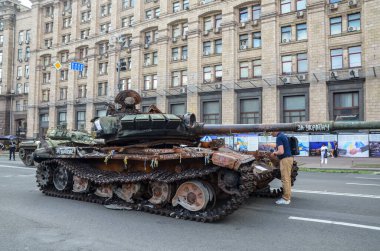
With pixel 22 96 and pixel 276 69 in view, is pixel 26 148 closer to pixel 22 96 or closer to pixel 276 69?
pixel 276 69

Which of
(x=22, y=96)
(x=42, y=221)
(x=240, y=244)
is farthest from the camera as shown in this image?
(x=22, y=96)

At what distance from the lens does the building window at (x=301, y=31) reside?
32281 millimetres

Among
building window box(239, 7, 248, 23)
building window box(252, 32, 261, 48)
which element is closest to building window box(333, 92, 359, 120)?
building window box(252, 32, 261, 48)

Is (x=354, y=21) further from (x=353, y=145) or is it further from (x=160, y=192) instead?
(x=160, y=192)

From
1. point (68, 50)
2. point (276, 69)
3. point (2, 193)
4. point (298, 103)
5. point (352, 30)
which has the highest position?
point (68, 50)

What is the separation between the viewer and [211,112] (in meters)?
37.5

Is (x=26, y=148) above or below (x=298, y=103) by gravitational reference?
below

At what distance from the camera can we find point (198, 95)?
125 feet

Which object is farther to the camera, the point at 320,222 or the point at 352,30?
the point at 352,30

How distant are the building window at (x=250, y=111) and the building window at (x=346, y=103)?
7255mm

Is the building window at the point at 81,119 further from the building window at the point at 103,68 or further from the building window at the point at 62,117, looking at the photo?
the building window at the point at 103,68

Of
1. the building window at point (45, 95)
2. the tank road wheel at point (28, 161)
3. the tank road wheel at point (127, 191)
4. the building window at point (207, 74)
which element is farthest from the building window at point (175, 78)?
the tank road wheel at point (127, 191)

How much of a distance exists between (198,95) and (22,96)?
3884 cm

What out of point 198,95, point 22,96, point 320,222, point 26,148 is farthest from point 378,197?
point 22,96
